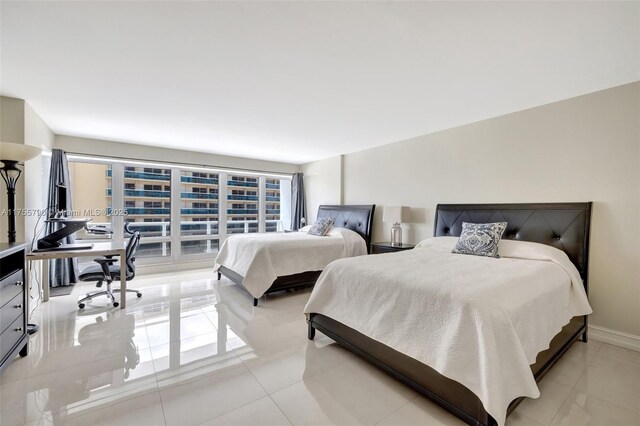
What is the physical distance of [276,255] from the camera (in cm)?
355

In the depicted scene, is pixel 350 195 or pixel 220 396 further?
pixel 350 195

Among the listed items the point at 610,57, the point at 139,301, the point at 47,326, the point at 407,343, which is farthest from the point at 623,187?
the point at 47,326

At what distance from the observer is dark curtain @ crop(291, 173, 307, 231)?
6285 mm

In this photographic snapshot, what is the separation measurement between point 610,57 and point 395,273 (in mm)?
2225

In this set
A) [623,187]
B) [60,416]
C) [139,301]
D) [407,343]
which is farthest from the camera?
[139,301]

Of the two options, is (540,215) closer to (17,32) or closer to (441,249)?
(441,249)

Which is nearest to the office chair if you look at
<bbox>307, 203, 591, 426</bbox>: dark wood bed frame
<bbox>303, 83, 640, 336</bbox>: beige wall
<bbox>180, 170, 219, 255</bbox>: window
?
<bbox>180, 170, 219, 255</bbox>: window

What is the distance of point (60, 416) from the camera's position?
5.09ft

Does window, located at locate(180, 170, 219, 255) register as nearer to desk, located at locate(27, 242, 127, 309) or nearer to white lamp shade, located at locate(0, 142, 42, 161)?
desk, located at locate(27, 242, 127, 309)

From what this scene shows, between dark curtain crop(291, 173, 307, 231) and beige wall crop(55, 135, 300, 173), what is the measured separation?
424mm

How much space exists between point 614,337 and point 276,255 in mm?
3413

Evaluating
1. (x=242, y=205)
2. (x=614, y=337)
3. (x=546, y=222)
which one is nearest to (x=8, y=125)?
(x=242, y=205)

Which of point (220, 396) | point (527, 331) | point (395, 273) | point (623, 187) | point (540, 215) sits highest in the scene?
point (623, 187)

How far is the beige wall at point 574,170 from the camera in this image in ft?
7.79
